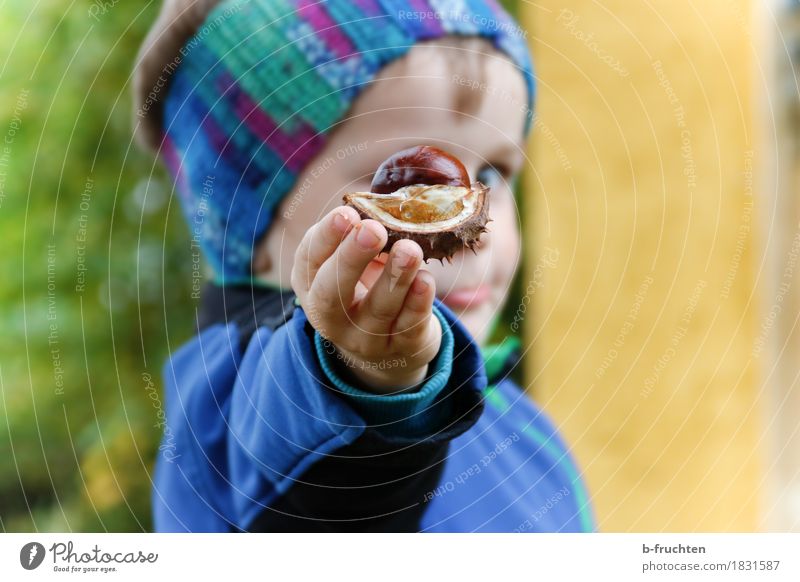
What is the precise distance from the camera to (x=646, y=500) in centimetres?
64

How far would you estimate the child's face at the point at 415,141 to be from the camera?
478 millimetres

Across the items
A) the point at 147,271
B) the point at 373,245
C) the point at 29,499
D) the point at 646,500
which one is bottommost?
the point at 646,500

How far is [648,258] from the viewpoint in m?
0.65

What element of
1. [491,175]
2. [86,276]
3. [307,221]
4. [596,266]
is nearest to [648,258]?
[596,266]

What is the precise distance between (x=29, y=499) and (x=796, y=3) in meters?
0.70

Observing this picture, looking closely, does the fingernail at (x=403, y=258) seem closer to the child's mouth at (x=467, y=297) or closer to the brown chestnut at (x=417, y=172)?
the brown chestnut at (x=417, y=172)

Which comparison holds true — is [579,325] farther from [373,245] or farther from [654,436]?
[373,245]

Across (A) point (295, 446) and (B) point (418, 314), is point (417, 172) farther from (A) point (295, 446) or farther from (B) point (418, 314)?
(A) point (295, 446)

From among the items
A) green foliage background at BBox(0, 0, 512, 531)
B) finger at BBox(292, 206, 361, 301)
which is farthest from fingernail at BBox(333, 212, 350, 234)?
green foliage background at BBox(0, 0, 512, 531)

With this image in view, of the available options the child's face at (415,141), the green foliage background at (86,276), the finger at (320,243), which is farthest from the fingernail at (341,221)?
the green foliage background at (86,276)

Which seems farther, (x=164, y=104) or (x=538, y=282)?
(x=538, y=282)

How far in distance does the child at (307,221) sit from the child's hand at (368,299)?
0.11ft
